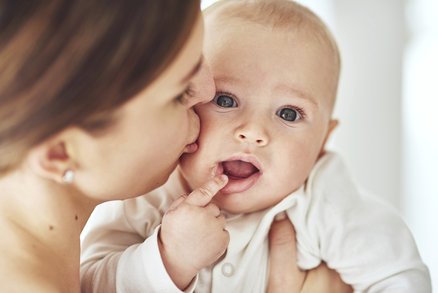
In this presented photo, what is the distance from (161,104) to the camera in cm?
92

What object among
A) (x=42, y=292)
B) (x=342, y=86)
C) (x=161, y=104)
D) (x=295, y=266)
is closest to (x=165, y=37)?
(x=161, y=104)

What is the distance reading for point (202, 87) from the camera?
103 cm

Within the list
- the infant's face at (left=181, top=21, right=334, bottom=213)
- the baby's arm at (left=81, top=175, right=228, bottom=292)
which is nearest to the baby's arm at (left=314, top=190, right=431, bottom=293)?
the infant's face at (left=181, top=21, right=334, bottom=213)

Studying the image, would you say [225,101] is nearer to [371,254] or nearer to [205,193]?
[205,193]

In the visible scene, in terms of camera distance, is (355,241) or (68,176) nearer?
(68,176)

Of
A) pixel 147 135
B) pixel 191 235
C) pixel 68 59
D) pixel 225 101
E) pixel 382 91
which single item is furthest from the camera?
pixel 382 91

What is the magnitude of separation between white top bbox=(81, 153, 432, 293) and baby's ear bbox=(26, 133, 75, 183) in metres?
0.28

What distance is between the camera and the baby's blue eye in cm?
116

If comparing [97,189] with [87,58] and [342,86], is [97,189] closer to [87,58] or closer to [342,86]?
[87,58]

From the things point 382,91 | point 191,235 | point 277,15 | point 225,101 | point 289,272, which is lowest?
point 289,272

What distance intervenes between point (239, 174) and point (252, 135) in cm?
10

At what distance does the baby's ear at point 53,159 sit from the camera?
33.8 inches

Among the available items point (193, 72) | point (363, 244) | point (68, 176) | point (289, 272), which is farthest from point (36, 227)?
point (363, 244)

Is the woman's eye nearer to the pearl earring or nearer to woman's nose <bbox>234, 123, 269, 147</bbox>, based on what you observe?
woman's nose <bbox>234, 123, 269, 147</bbox>
